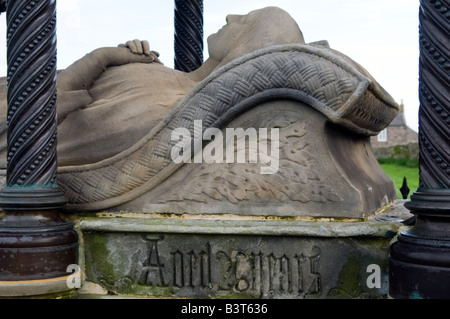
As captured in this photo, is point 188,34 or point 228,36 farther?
point 188,34

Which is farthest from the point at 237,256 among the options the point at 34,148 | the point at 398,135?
the point at 398,135

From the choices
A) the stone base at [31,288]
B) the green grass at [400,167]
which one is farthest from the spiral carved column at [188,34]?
the green grass at [400,167]

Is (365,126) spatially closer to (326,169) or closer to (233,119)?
(326,169)

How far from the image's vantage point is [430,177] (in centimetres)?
250

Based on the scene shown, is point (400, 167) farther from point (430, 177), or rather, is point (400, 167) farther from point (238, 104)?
point (430, 177)

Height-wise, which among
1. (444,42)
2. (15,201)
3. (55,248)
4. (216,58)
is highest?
(216,58)

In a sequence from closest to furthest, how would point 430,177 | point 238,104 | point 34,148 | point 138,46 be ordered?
1. point 430,177
2. point 34,148
3. point 238,104
4. point 138,46

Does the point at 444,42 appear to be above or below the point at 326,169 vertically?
above

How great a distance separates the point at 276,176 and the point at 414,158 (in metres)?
17.6

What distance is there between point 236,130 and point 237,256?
74cm

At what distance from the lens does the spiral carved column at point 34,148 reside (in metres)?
2.86

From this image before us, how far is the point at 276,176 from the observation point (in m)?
2.93

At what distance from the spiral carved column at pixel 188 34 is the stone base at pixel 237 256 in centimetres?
251
